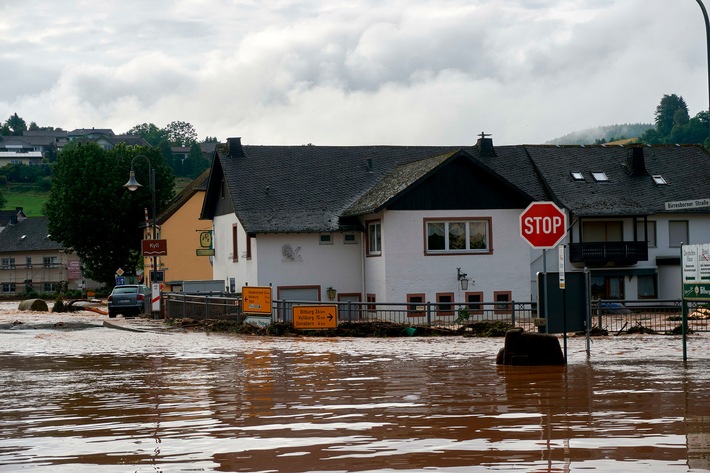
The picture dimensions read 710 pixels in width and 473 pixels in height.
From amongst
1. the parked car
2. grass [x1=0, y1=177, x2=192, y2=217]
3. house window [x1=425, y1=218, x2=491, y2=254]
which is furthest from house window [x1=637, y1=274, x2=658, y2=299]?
grass [x1=0, y1=177, x2=192, y2=217]

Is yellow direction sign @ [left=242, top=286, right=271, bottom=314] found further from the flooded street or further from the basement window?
the basement window

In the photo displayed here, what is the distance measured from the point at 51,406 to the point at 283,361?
26.7ft

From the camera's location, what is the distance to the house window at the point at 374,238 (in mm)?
44969

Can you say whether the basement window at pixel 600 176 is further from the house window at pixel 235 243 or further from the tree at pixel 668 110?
the tree at pixel 668 110

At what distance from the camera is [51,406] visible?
15141mm

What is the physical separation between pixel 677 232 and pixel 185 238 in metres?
32.4

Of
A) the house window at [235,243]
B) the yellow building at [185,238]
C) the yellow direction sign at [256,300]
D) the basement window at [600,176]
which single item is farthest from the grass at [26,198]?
the yellow direction sign at [256,300]

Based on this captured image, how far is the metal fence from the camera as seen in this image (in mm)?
32812

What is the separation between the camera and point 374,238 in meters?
45.8

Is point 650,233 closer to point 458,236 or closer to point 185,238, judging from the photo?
point 458,236

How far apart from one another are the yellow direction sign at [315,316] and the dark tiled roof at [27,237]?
323 feet

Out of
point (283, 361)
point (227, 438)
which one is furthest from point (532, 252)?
point (227, 438)

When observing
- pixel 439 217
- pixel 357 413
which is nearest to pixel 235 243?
pixel 439 217

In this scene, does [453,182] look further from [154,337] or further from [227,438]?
[227,438]
